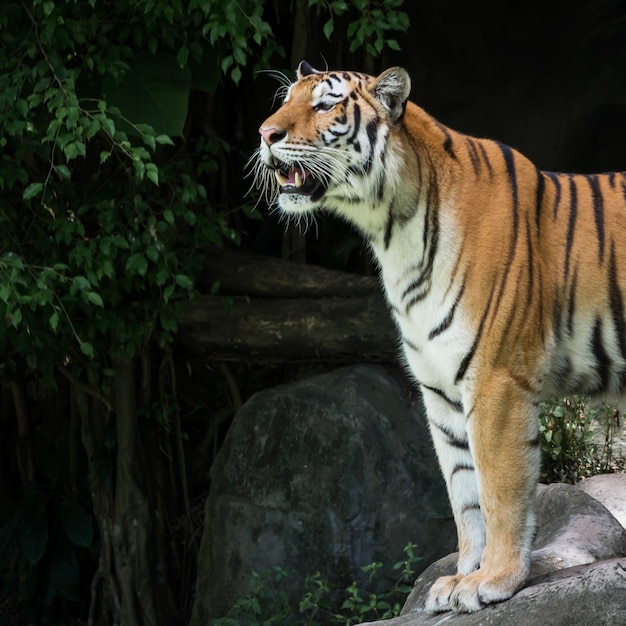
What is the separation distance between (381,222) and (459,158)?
326 mm

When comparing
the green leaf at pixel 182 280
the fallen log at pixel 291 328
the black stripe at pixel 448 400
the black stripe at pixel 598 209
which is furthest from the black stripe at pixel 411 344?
the fallen log at pixel 291 328

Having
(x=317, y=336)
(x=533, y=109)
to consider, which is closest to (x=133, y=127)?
(x=317, y=336)

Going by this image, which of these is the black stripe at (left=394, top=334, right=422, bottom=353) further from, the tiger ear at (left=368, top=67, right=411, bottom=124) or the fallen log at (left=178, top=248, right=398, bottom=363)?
the fallen log at (left=178, top=248, right=398, bottom=363)

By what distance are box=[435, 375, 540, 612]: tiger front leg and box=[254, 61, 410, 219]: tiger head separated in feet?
2.44

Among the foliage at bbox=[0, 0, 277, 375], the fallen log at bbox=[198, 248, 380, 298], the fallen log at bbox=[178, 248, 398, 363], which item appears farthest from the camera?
the fallen log at bbox=[198, 248, 380, 298]

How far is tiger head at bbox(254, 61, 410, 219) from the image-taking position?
3426mm

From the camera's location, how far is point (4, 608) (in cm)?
714

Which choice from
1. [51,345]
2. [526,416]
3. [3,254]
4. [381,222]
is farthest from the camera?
[51,345]

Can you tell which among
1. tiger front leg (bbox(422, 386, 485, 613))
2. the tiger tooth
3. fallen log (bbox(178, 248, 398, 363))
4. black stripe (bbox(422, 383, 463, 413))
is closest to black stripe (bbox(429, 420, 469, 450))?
tiger front leg (bbox(422, 386, 485, 613))

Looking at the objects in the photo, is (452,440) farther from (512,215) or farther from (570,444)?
(570,444)

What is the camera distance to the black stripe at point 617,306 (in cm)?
340

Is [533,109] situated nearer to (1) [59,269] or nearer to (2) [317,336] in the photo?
(2) [317,336]

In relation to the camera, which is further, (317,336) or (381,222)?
(317,336)

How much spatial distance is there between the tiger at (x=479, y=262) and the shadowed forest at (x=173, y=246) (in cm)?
144
